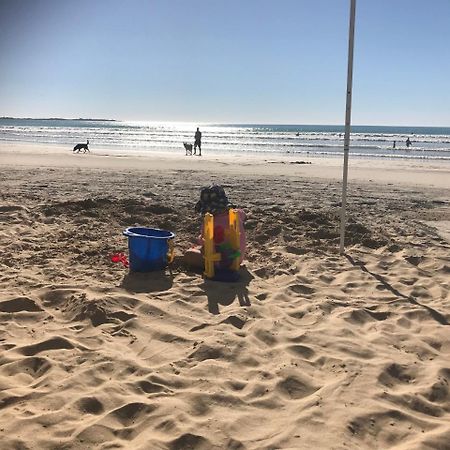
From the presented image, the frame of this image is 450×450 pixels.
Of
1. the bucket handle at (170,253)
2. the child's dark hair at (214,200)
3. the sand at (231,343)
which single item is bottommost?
the sand at (231,343)

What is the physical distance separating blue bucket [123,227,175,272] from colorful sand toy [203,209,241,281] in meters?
0.49

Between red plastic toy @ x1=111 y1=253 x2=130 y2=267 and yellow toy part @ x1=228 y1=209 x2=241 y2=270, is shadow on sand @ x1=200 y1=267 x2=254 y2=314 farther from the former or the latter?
red plastic toy @ x1=111 y1=253 x2=130 y2=267

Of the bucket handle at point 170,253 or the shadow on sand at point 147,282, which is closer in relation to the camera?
the shadow on sand at point 147,282

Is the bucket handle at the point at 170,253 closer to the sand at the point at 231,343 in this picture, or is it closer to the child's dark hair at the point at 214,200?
the sand at the point at 231,343

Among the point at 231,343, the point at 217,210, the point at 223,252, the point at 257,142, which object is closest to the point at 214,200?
the point at 217,210

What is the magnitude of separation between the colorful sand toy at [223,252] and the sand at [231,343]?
17 centimetres

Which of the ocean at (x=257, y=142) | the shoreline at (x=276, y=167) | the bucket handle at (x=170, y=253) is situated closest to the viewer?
the bucket handle at (x=170, y=253)

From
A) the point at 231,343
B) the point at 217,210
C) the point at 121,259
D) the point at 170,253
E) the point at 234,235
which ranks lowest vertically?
the point at 231,343

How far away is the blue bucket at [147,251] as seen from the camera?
536 cm

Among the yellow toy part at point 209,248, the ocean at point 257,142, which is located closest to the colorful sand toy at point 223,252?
the yellow toy part at point 209,248

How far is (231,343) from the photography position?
152 inches

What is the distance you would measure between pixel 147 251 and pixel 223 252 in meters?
0.83

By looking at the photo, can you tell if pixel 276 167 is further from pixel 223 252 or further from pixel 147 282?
pixel 147 282

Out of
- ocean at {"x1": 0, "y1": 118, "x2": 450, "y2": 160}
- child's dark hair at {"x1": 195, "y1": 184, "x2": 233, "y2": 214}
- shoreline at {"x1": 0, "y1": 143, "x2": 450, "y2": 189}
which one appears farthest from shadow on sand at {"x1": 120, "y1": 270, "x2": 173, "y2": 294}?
ocean at {"x1": 0, "y1": 118, "x2": 450, "y2": 160}
